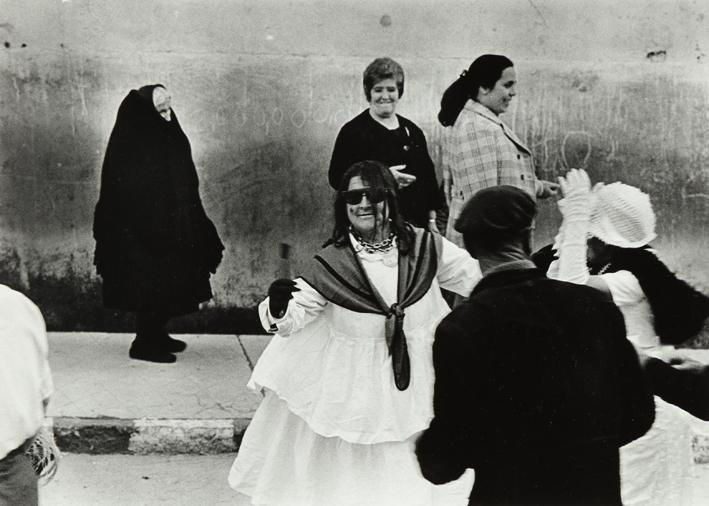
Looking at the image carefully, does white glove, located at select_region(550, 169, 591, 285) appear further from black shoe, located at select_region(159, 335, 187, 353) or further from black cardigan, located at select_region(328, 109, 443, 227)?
black shoe, located at select_region(159, 335, 187, 353)

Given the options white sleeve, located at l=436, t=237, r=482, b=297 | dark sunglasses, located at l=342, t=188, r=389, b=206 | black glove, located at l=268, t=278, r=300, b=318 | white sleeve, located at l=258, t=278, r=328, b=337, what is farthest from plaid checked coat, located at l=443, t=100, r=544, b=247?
black glove, located at l=268, t=278, r=300, b=318

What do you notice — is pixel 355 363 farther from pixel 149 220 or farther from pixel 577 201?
pixel 149 220

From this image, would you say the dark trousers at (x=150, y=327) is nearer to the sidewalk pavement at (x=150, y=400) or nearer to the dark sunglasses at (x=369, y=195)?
the sidewalk pavement at (x=150, y=400)

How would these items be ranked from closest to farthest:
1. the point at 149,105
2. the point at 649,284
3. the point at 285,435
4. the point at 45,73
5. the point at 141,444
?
the point at 649,284 < the point at 285,435 < the point at 141,444 < the point at 149,105 < the point at 45,73

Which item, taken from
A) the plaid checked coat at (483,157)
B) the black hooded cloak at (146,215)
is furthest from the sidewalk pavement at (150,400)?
the plaid checked coat at (483,157)

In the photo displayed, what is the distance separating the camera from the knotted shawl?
468cm

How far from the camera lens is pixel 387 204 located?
4.87 metres

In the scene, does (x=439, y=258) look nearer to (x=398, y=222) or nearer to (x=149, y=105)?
(x=398, y=222)

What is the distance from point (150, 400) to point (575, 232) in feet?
10.8

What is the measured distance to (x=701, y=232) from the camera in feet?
26.8

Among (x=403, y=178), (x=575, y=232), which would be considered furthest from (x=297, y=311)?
(x=403, y=178)

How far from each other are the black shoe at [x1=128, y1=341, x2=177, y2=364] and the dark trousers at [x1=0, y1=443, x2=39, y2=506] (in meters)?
3.90

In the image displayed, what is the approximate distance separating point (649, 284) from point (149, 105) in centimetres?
393

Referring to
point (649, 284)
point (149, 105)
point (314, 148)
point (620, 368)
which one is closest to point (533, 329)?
point (620, 368)
